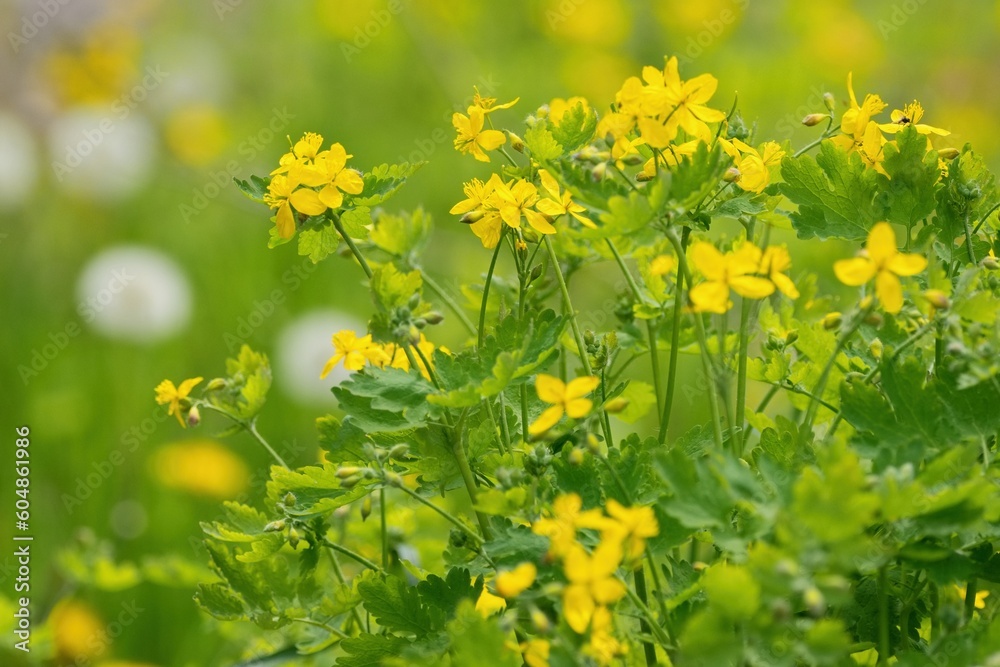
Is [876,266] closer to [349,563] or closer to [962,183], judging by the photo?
[962,183]

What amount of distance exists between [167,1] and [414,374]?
15.9 ft

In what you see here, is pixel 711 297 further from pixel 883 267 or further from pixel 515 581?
pixel 515 581

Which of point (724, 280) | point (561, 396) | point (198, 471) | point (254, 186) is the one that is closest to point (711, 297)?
point (724, 280)

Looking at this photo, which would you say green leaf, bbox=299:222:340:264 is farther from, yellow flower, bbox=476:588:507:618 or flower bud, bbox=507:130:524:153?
yellow flower, bbox=476:588:507:618

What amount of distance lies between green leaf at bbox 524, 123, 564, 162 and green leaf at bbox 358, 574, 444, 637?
0.37 metres

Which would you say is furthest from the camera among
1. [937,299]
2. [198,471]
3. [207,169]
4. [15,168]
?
[207,169]

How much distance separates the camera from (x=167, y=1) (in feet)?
17.0

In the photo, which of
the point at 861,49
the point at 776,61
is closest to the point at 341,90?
the point at 776,61

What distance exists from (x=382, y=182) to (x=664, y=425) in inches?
13.3

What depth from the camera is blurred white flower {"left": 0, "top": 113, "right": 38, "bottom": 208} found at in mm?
3337

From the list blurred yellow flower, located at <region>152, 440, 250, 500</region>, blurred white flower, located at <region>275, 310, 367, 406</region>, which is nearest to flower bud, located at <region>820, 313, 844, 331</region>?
blurred yellow flower, located at <region>152, 440, 250, 500</region>

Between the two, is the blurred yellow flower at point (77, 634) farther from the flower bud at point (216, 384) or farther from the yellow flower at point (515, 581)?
the yellow flower at point (515, 581)

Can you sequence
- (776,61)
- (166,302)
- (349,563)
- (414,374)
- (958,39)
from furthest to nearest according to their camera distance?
(958,39), (776,61), (166,302), (349,563), (414,374)

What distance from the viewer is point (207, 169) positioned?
12.9 ft
